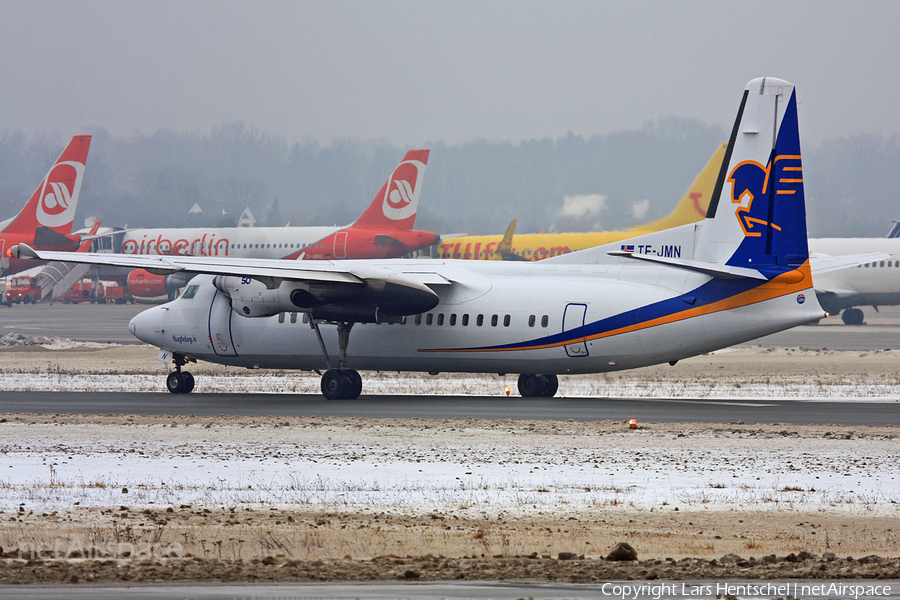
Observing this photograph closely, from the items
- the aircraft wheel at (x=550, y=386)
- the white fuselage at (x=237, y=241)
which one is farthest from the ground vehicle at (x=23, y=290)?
the aircraft wheel at (x=550, y=386)

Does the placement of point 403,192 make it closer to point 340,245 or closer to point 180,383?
point 340,245

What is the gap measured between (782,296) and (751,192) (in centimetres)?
271

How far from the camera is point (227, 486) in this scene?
50.0ft

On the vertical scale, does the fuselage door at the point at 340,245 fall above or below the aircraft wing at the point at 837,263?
above

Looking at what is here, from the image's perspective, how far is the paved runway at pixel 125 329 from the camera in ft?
175

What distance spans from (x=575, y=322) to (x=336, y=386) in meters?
6.76

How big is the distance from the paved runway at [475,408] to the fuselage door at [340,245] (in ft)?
175

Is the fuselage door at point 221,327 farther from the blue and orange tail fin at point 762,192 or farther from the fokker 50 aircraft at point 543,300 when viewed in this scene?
the blue and orange tail fin at point 762,192

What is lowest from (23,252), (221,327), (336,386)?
(336,386)

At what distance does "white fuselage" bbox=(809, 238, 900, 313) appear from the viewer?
204 feet

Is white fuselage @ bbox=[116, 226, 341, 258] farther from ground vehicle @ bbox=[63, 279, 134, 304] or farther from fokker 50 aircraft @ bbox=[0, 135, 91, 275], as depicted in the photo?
ground vehicle @ bbox=[63, 279, 134, 304]

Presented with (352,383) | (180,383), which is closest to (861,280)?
(352,383)

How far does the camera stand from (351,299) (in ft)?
92.6

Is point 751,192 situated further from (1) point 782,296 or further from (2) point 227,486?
(2) point 227,486
